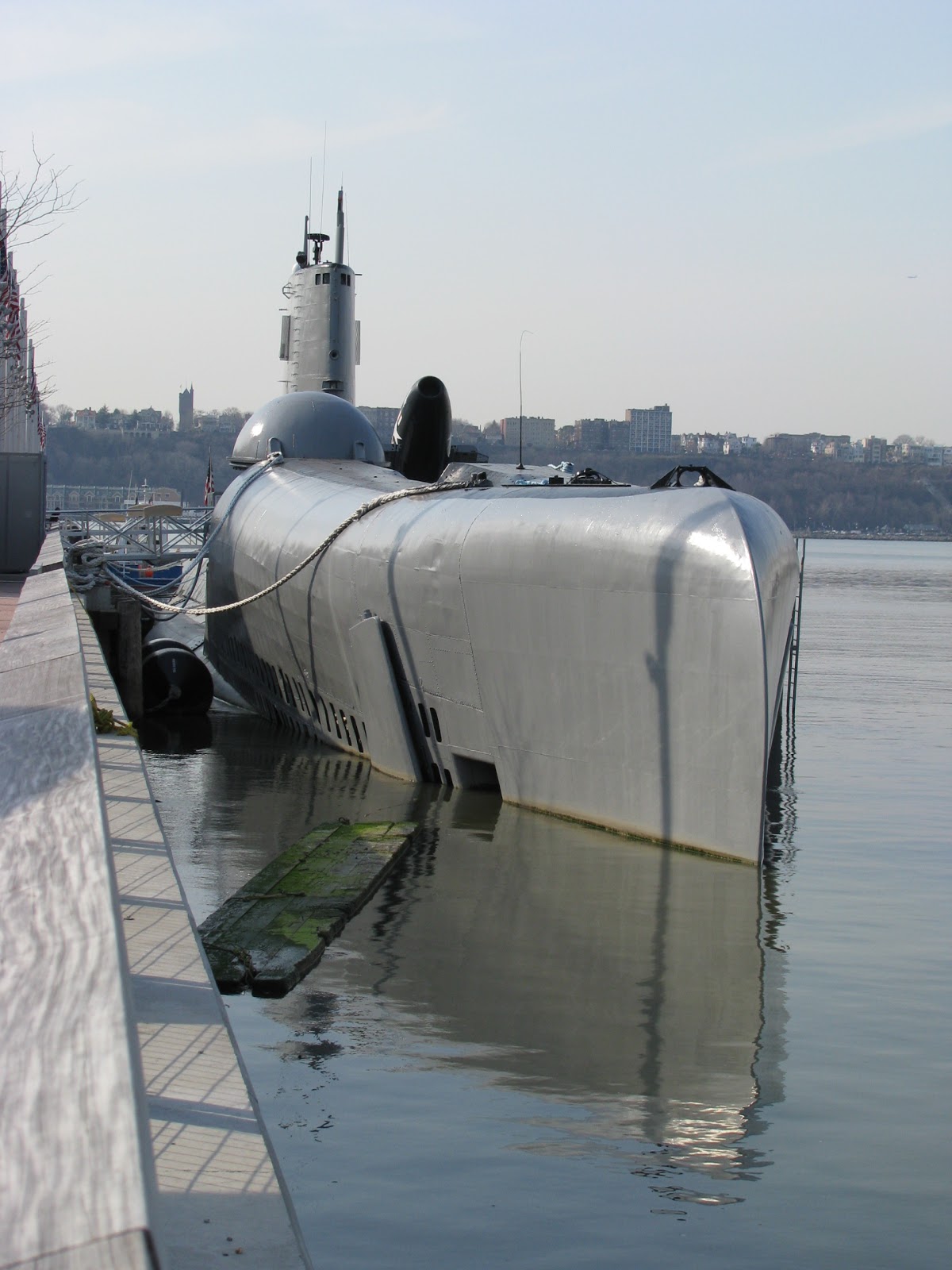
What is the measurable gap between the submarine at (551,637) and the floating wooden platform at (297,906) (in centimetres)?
168

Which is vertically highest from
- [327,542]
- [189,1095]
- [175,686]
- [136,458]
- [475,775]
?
[136,458]

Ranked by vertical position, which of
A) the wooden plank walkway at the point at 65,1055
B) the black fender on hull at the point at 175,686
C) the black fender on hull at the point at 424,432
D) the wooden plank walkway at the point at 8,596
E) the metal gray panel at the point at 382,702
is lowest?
the black fender on hull at the point at 175,686

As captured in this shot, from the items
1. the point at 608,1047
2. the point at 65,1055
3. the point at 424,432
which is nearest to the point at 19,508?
the point at 424,432

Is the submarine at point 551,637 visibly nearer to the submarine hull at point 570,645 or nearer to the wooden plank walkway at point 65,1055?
the submarine hull at point 570,645

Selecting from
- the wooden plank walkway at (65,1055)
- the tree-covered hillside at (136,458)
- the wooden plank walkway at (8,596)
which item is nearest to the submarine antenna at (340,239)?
the wooden plank walkway at (8,596)

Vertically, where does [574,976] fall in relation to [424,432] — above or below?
below

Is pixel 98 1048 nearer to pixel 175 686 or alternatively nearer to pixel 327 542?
pixel 327 542

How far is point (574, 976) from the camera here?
27.1 feet

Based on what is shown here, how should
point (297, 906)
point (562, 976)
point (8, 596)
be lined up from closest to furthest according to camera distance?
point (562, 976) → point (297, 906) → point (8, 596)

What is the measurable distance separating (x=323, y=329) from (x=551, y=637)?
15.7 m

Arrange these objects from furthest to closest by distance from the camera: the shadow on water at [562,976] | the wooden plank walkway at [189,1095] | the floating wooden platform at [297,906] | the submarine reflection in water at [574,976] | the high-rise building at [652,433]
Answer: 1. the high-rise building at [652,433]
2. the floating wooden platform at [297,906]
3. the submarine reflection in water at [574,976]
4. the shadow on water at [562,976]
5. the wooden plank walkway at [189,1095]

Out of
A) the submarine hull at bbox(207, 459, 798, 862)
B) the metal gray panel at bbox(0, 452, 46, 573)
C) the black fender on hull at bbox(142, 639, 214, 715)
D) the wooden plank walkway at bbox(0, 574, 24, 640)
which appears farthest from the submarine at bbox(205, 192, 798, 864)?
the metal gray panel at bbox(0, 452, 46, 573)

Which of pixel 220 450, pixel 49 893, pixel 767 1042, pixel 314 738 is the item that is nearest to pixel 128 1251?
pixel 49 893

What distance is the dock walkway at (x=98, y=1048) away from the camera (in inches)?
54.3
